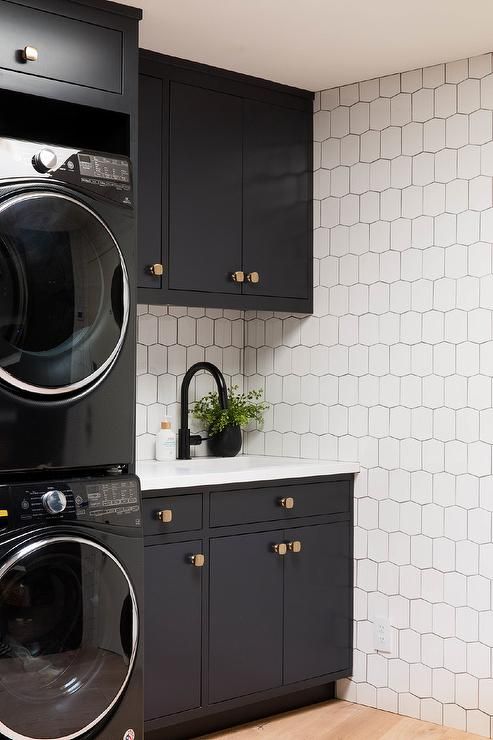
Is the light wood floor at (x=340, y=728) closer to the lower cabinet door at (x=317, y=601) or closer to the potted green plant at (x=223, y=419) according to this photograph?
the lower cabinet door at (x=317, y=601)

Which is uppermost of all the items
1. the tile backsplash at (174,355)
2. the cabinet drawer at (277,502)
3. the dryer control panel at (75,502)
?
the tile backsplash at (174,355)

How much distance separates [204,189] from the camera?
3402 mm

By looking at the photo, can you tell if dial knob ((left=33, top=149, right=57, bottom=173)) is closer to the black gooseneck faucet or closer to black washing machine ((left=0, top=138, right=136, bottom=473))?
black washing machine ((left=0, top=138, right=136, bottom=473))

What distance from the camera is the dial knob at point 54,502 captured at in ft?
8.10

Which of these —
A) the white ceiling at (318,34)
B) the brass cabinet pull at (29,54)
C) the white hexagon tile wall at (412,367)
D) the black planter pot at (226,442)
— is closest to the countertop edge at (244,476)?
the white hexagon tile wall at (412,367)

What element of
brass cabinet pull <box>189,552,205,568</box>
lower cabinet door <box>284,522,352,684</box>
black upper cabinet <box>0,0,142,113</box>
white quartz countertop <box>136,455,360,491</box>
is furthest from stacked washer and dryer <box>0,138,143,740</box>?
lower cabinet door <box>284,522,352,684</box>

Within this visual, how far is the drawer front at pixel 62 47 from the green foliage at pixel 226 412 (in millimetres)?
1400

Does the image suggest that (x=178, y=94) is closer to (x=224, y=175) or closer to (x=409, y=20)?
(x=224, y=175)

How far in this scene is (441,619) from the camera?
336 centimetres

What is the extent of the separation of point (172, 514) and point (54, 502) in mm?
624

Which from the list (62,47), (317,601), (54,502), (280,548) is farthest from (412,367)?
(62,47)

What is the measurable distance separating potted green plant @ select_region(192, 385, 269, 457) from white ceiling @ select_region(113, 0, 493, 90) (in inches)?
49.7

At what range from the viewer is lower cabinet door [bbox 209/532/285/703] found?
10.4ft

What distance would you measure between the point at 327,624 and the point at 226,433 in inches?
32.2
